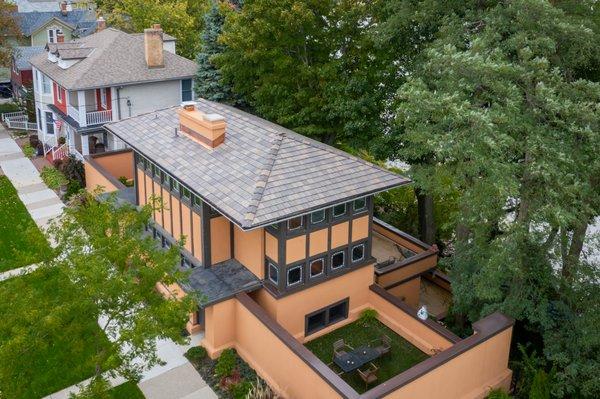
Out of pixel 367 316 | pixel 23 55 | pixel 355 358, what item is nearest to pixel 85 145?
pixel 23 55

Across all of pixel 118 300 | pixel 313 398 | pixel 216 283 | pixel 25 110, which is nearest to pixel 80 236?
pixel 118 300

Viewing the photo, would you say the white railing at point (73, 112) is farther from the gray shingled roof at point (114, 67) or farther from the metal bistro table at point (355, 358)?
the metal bistro table at point (355, 358)

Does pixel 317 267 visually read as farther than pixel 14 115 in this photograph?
No

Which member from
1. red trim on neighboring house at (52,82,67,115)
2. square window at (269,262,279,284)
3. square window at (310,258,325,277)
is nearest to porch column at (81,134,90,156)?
red trim on neighboring house at (52,82,67,115)

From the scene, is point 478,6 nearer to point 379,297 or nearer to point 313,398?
point 379,297

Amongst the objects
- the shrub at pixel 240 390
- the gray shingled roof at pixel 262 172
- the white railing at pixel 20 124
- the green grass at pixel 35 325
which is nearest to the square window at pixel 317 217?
the gray shingled roof at pixel 262 172

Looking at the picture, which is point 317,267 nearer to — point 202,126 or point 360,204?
point 360,204
